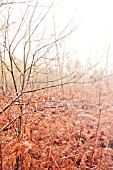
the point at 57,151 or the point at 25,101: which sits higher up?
the point at 25,101

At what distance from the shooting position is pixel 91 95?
14.3 metres

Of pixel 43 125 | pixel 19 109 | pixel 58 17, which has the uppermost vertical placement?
pixel 58 17

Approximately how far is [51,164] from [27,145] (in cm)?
191

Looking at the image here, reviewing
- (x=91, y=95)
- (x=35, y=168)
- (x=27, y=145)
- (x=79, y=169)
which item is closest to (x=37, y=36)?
A: (x=27, y=145)

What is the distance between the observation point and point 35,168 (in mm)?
3902

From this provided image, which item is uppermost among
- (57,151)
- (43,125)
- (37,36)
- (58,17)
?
(58,17)

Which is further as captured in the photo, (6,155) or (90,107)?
(90,107)

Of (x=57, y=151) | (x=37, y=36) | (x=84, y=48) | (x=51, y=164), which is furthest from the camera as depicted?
(x=84, y=48)

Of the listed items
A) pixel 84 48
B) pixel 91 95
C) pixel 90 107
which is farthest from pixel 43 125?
pixel 84 48

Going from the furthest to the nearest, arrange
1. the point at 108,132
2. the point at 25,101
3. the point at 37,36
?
the point at 108,132, the point at 37,36, the point at 25,101

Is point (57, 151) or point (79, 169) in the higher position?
point (57, 151)

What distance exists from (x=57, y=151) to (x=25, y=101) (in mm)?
1984

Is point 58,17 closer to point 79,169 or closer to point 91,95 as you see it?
point 91,95

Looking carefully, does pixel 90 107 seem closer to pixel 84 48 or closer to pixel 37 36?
pixel 37 36
